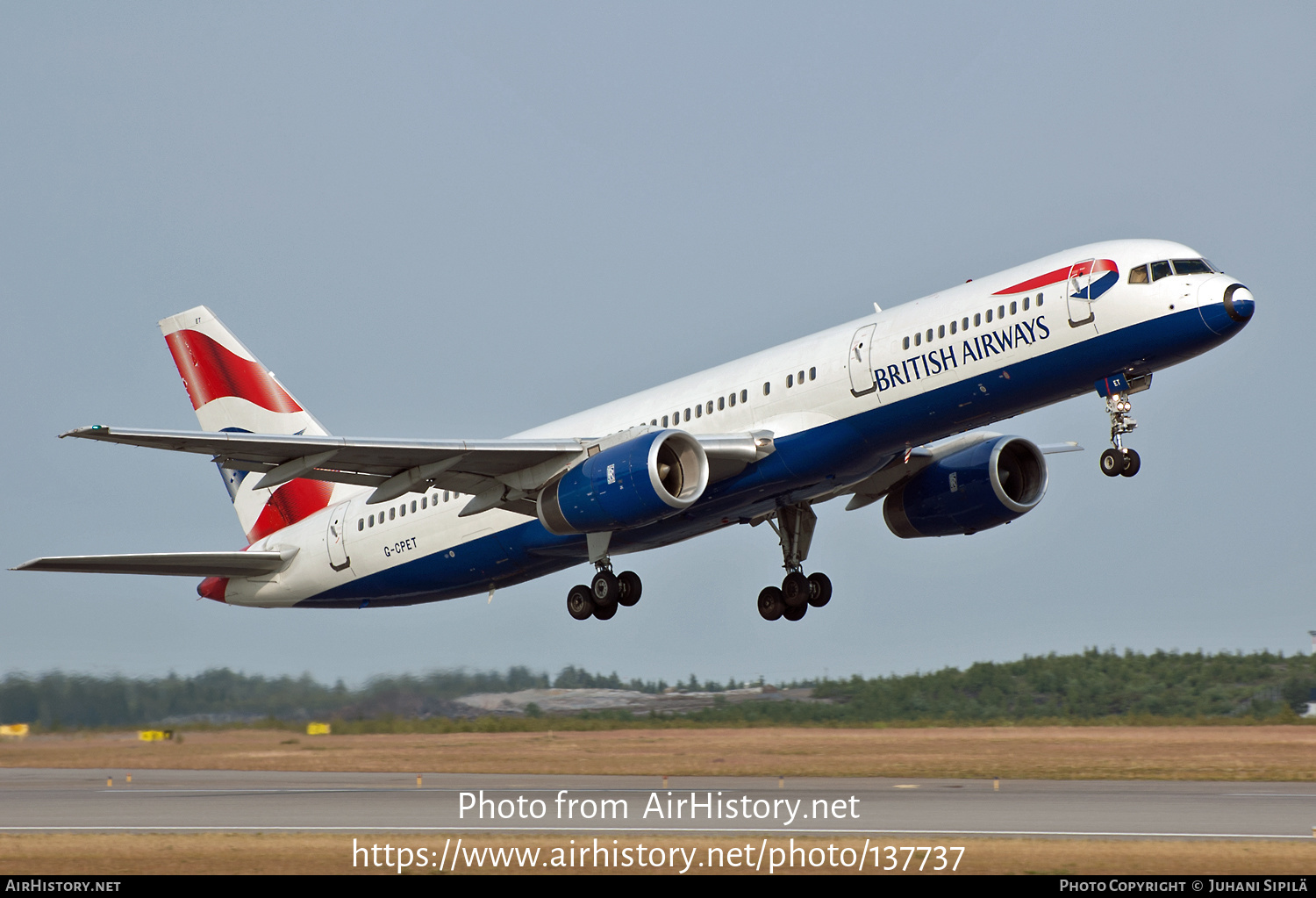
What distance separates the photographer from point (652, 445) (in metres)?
26.8

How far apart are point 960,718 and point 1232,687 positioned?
11095 millimetres

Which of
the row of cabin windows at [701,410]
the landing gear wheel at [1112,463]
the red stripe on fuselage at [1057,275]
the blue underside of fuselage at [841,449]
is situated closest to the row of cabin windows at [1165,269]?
the red stripe on fuselage at [1057,275]

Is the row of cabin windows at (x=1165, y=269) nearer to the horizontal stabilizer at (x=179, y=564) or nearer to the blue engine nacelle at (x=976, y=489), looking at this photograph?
the blue engine nacelle at (x=976, y=489)

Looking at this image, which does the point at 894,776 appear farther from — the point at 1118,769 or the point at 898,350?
the point at 898,350

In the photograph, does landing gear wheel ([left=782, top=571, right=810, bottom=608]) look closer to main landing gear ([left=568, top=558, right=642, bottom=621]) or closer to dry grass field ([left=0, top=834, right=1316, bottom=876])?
main landing gear ([left=568, top=558, right=642, bottom=621])

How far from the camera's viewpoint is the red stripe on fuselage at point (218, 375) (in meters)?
38.1

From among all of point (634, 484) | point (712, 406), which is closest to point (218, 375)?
point (712, 406)

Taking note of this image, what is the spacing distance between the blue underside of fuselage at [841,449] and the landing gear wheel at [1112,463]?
4.25 ft

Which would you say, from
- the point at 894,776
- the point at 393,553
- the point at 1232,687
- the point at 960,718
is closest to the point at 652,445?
the point at 393,553

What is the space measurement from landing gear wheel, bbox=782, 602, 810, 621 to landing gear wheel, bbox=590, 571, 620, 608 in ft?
14.7

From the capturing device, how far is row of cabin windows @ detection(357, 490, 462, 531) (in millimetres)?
33375

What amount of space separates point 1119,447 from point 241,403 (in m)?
23.4

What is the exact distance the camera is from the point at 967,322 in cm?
2609

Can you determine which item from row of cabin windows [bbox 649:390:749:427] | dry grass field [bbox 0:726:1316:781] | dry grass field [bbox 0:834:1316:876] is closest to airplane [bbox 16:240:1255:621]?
row of cabin windows [bbox 649:390:749:427]
